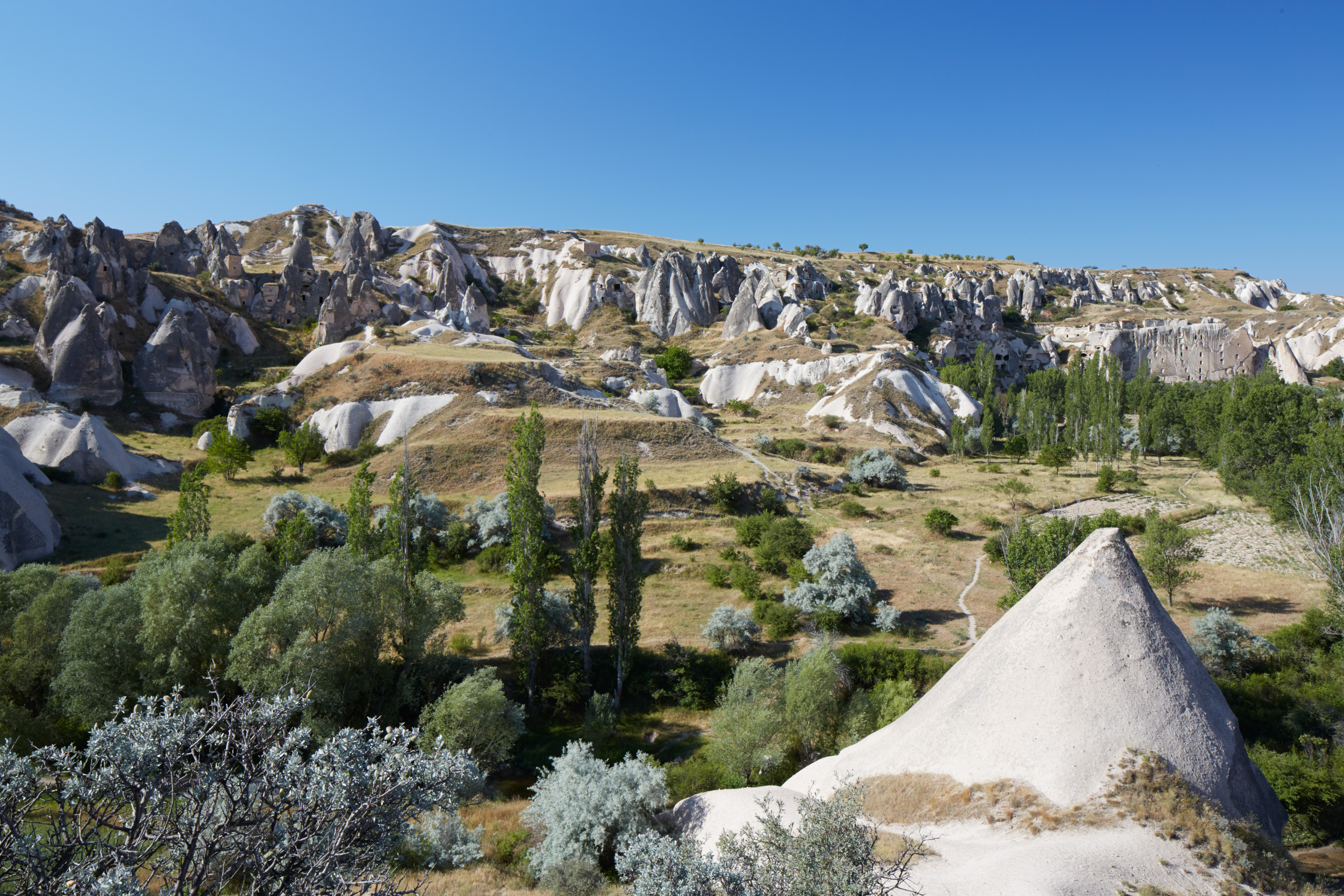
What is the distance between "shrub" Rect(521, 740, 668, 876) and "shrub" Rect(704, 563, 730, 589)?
16204 mm

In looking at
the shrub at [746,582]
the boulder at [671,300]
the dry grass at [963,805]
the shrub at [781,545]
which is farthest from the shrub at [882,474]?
the boulder at [671,300]

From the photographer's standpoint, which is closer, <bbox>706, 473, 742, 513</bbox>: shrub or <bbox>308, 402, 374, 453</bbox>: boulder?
<bbox>706, 473, 742, 513</bbox>: shrub

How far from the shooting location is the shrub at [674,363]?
81.9 m

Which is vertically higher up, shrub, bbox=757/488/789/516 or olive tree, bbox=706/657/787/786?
shrub, bbox=757/488/789/516

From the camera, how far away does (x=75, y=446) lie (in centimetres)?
3838

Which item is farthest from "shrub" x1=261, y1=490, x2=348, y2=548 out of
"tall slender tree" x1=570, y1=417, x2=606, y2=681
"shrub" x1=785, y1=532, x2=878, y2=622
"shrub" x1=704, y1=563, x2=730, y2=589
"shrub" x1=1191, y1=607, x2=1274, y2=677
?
"shrub" x1=1191, y1=607, x2=1274, y2=677

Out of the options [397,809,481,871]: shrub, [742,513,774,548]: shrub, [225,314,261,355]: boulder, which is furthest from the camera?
[225,314,261,355]: boulder

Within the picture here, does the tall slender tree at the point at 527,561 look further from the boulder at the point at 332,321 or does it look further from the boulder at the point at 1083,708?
the boulder at the point at 332,321

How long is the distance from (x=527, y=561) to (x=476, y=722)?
5.55 m

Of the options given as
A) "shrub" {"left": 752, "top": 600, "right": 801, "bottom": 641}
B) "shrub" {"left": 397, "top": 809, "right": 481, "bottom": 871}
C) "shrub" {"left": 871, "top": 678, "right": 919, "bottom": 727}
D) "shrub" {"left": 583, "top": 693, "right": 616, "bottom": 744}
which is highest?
"shrub" {"left": 871, "top": 678, "right": 919, "bottom": 727}

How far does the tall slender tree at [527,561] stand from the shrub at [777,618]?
882 cm

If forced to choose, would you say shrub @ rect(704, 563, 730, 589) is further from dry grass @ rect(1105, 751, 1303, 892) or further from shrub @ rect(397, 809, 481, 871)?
dry grass @ rect(1105, 751, 1303, 892)

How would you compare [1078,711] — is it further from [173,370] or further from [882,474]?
[173,370]

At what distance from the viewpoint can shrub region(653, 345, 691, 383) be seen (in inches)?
3226
